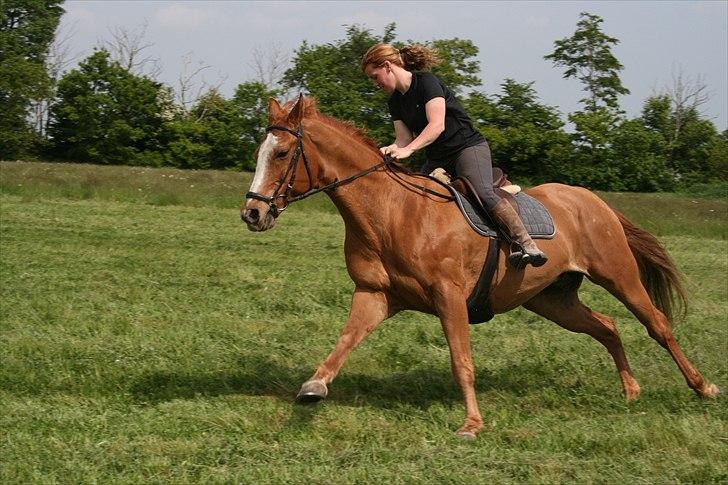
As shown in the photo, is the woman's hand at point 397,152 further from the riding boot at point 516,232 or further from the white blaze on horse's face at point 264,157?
the white blaze on horse's face at point 264,157

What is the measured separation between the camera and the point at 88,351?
28.3ft

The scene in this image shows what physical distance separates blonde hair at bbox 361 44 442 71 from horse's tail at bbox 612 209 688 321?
2.60 m

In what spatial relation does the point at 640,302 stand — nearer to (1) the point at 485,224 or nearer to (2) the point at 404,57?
(1) the point at 485,224

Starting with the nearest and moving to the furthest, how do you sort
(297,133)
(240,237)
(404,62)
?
(297,133)
(404,62)
(240,237)

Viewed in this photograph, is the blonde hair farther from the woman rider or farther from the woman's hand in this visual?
the woman's hand

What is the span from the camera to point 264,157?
20.9 feet

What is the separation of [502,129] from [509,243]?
142 ft

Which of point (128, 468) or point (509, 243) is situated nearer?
point (128, 468)

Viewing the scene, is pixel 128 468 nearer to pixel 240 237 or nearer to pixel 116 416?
pixel 116 416

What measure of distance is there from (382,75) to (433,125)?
0.56 meters

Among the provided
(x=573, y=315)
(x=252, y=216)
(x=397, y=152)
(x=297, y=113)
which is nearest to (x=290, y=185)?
(x=252, y=216)

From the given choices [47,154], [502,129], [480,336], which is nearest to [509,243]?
[480,336]

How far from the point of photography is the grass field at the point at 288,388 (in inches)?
224

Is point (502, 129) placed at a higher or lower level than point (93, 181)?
higher
